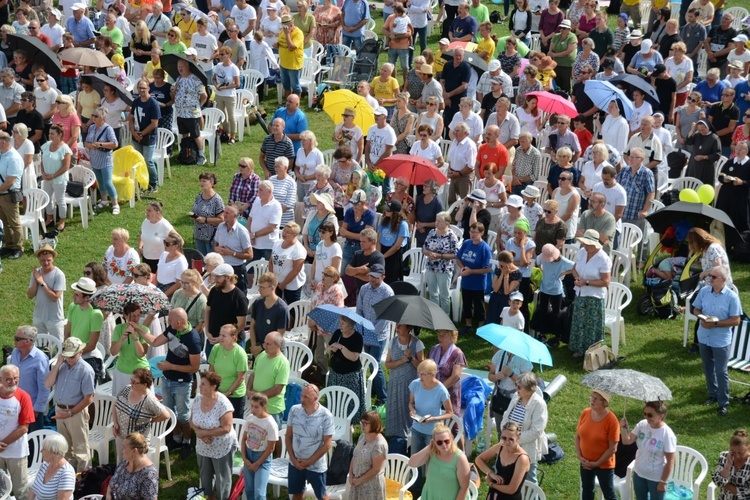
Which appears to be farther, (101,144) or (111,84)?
(111,84)

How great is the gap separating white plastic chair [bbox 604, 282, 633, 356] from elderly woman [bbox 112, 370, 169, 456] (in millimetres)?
5247

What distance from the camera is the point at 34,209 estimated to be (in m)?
15.8

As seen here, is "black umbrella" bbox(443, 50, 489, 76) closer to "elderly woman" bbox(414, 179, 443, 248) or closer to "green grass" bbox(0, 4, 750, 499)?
"green grass" bbox(0, 4, 750, 499)

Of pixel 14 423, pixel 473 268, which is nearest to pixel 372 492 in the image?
pixel 14 423

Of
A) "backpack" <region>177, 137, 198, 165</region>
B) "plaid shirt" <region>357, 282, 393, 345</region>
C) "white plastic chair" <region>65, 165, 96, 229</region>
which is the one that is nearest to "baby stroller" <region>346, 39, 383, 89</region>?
"backpack" <region>177, 137, 198, 165</region>

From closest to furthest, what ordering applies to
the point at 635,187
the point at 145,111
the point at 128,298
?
the point at 128,298 < the point at 635,187 < the point at 145,111

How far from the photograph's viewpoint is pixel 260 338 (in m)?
12.4

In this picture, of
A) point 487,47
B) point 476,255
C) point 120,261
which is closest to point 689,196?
point 476,255

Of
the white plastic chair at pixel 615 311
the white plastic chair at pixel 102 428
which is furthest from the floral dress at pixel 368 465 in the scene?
the white plastic chair at pixel 615 311

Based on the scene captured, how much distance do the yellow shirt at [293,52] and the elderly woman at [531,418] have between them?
1022 centimetres

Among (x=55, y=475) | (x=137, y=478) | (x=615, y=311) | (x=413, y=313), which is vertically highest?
(x=413, y=313)

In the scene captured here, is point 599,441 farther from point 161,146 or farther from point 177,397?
point 161,146

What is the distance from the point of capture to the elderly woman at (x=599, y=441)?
34.2ft

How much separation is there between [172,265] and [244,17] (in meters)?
8.96
